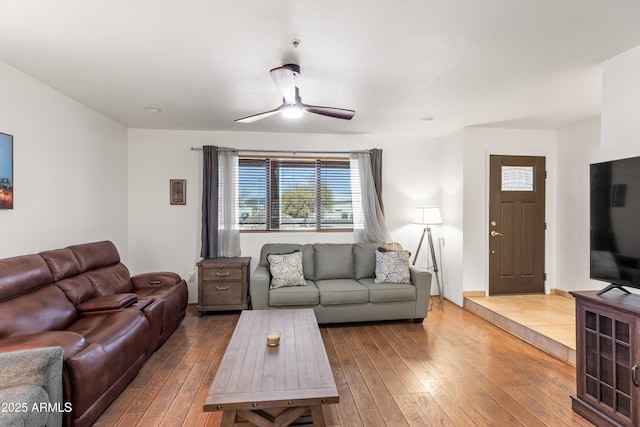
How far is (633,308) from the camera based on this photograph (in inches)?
71.4

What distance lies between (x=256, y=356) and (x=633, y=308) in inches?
93.1

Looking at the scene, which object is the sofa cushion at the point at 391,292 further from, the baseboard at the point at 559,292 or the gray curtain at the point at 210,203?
the baseboard at the point at 559,292

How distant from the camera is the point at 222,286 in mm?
3904

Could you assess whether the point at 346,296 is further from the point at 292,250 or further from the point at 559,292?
the point at 559,292

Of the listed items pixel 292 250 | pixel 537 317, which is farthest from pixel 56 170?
pixel 537 317

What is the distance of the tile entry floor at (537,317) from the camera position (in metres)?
2.90

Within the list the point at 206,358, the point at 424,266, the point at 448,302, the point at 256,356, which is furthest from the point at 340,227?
the point at 256,356

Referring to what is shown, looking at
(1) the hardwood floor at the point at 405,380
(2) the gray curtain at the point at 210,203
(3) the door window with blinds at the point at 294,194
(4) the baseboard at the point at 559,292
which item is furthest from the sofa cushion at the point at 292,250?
(4) the baseboard at the point at 559,292

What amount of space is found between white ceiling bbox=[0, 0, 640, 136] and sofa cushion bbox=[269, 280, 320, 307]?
2.14 metres

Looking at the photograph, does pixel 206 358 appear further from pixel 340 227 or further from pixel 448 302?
pixel 448 302

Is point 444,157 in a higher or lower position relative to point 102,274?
higher

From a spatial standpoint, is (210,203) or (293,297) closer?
(293,297)

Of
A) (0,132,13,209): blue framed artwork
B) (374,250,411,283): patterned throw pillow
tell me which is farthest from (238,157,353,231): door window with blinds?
(0,132,13,209): blue framed artwork

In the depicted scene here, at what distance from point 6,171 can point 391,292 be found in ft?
12.6
